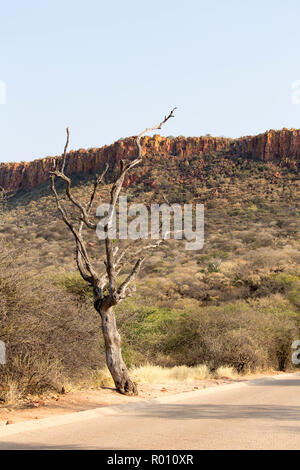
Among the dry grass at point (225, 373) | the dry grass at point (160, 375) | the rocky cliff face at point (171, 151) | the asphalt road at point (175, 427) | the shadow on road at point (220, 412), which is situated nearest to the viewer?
the asphalt road at point (175, 427)

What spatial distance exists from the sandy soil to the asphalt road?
435mm

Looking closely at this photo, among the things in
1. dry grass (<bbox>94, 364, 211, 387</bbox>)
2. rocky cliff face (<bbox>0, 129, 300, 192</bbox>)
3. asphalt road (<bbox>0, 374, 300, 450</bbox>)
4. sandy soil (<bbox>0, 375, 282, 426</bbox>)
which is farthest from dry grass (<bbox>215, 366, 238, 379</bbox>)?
rocky cliff face (<bbox>0, 129, 300, 192</bbox>)

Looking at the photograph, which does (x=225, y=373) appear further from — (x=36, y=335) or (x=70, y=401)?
(x=36, y=335)

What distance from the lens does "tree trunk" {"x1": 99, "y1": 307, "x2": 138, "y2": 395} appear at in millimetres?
12156

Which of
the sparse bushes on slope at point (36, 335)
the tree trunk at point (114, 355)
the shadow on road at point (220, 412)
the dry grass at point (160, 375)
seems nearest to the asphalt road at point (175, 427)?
the shadow on road at point (220, 412)

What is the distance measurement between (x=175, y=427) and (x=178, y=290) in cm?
2723

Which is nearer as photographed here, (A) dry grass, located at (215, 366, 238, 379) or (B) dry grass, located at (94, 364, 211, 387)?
(B) dry grass, located at (94, 364, 211, 387)

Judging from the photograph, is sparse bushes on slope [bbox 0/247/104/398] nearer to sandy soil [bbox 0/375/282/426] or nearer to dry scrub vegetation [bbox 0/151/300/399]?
dry scrub vegetation [bbox 0/151/300/399]

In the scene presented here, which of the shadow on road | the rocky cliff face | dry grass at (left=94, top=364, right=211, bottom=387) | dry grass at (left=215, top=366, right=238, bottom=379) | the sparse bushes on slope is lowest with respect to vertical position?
dry grass at (left=215, top=366, right=238, bottom=379)

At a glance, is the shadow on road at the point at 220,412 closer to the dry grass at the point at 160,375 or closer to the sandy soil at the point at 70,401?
the sandy soil at the point at 70,401

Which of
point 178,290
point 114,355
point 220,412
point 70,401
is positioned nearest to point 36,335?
point 70,401

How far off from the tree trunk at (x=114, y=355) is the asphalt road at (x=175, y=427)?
83 centimetres

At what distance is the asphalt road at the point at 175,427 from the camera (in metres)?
7.37
